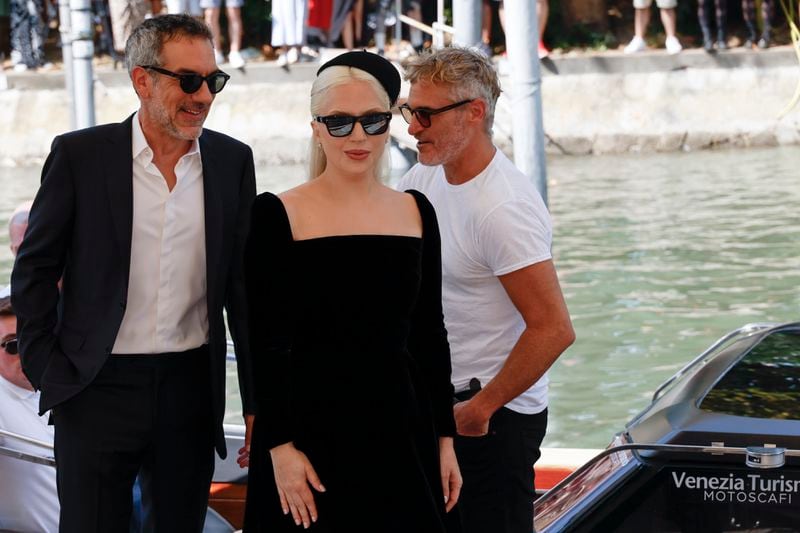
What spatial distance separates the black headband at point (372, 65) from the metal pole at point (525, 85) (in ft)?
11.0

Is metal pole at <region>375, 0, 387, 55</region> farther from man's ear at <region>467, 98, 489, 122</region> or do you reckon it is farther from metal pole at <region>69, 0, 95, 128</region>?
man's ear at <region>467, 98, 489, 122</region>

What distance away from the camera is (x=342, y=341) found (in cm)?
276

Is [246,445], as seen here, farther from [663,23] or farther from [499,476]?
[663,23]

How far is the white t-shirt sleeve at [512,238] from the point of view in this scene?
3.27 meters

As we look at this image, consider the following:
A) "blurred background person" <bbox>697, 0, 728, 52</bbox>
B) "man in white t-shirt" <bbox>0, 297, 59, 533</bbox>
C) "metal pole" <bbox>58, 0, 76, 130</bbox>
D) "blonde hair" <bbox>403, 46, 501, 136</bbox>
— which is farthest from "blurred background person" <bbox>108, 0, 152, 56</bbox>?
"blonde hair" <bbox>403, 46, 501, 136</bbox>

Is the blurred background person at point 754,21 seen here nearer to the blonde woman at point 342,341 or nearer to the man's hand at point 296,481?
the blonde woman at point 342,341

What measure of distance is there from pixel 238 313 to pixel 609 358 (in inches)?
255

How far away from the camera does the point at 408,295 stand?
9.25 ft

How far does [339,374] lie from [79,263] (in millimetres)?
805

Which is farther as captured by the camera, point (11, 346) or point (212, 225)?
point (11, 346)

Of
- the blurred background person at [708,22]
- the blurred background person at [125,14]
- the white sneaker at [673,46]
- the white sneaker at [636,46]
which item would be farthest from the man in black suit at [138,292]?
the blurred background person at [125,14]

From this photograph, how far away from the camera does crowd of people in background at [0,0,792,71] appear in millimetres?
18891

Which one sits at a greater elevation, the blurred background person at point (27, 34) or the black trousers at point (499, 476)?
the black trousers at point (499, 476)

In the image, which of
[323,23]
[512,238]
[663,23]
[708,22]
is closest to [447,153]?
[512,238]
